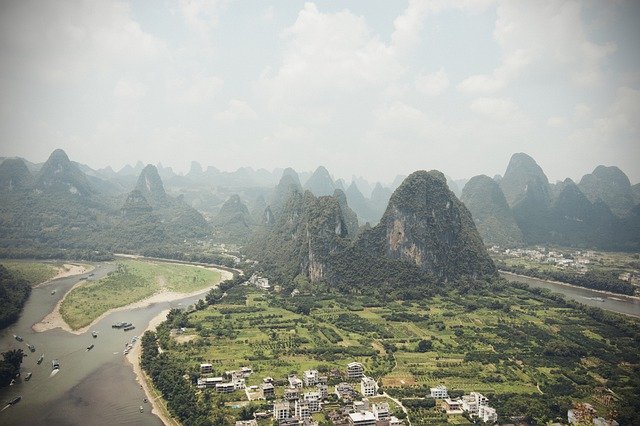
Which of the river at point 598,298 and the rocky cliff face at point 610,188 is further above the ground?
the rocky cliff face at point 610,188

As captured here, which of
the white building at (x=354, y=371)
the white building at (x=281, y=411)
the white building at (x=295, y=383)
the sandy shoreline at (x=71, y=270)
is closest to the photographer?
the white building at (x=281, y=411)

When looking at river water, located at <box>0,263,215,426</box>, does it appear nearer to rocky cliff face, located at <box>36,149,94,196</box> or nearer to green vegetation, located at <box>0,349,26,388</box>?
green vegetation, located at <box>0,349,26,388</box>

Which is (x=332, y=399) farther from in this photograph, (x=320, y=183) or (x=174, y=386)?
(x=320, y=183)

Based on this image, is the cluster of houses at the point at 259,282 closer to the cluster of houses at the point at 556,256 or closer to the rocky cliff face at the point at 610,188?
the cluster of houses at the point at 556,256

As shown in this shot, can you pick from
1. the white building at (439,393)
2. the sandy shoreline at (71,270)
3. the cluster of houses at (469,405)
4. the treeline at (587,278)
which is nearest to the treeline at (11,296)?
the sandy shoreline at (71,270)

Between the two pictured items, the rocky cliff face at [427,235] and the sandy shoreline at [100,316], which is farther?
the rocky cliff face at [427,235]

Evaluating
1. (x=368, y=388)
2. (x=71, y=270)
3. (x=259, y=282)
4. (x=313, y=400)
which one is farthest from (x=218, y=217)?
(x=313, y=400)
